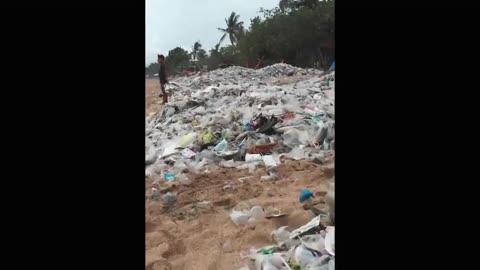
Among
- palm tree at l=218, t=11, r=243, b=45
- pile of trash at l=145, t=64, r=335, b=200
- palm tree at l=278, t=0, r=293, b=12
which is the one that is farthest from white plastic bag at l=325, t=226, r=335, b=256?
palm tree at l=278, t=0, r=293, b=12

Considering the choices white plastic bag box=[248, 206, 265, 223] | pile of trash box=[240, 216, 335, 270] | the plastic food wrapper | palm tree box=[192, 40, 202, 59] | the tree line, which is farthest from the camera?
the tree line

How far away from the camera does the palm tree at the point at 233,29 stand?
279cm

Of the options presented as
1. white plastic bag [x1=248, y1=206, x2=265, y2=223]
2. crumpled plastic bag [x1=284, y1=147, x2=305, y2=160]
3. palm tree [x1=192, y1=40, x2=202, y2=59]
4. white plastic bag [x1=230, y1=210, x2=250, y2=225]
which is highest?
palm tree [x1=192, y1=40, x2=202, y2=59]

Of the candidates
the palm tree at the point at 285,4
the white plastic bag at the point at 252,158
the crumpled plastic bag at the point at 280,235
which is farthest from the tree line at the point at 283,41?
the crumpled plastic bag at the point at 280,235

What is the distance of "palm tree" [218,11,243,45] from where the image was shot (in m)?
2.79

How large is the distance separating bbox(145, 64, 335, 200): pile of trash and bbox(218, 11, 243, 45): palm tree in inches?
21.0

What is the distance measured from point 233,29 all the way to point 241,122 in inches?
26.5

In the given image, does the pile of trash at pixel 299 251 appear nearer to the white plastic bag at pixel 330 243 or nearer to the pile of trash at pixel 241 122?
the white plastic bag at pixel 330 243

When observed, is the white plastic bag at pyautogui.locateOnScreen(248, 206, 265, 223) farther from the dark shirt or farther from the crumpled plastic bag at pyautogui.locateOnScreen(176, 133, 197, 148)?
the dark shirt
